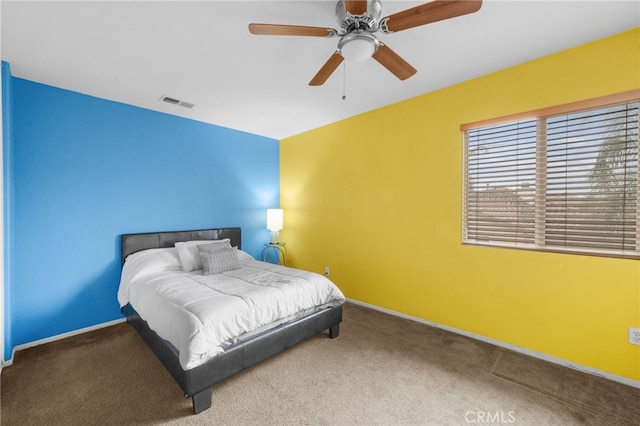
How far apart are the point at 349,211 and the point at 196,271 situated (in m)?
2.12

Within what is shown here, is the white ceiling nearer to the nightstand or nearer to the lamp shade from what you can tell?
the lamp shade

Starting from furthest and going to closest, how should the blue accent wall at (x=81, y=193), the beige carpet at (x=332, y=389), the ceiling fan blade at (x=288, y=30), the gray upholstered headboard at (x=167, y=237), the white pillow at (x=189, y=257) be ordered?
1. the gray upholstered headboard at (x=167, y=237)
2. the white pillow at (x=189, y=257)
3. the blue accent wall at (x=81, y=193)
4. the beige carpet at (x=332, y=389)
5. the ceiling fan blade at (x=288, y=30)

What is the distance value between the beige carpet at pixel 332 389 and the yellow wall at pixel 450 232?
33 centimetres

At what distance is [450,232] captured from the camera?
284 centimetres

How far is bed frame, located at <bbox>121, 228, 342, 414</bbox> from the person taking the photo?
1.73m

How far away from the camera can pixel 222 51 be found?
85.9 inches

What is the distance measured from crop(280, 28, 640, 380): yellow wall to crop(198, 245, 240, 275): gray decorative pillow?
1.54 m

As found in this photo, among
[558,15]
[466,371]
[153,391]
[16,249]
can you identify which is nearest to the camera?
[558,15]

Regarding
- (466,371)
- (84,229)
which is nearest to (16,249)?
(84,229)

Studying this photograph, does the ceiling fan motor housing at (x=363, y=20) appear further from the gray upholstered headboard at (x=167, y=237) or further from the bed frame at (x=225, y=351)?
the gray upholstered headboard at (x=167, y=237)

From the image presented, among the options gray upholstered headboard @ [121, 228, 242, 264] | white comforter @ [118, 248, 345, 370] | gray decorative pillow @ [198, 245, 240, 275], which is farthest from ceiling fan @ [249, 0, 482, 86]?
gray upholstered headboard @ [121, 228, 242, 264]

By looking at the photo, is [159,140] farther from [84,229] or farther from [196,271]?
[196,271]

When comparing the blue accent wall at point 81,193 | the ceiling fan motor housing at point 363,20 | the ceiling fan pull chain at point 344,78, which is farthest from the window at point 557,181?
the blue accent wall at point 81,193

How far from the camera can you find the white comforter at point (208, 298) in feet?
5.85
